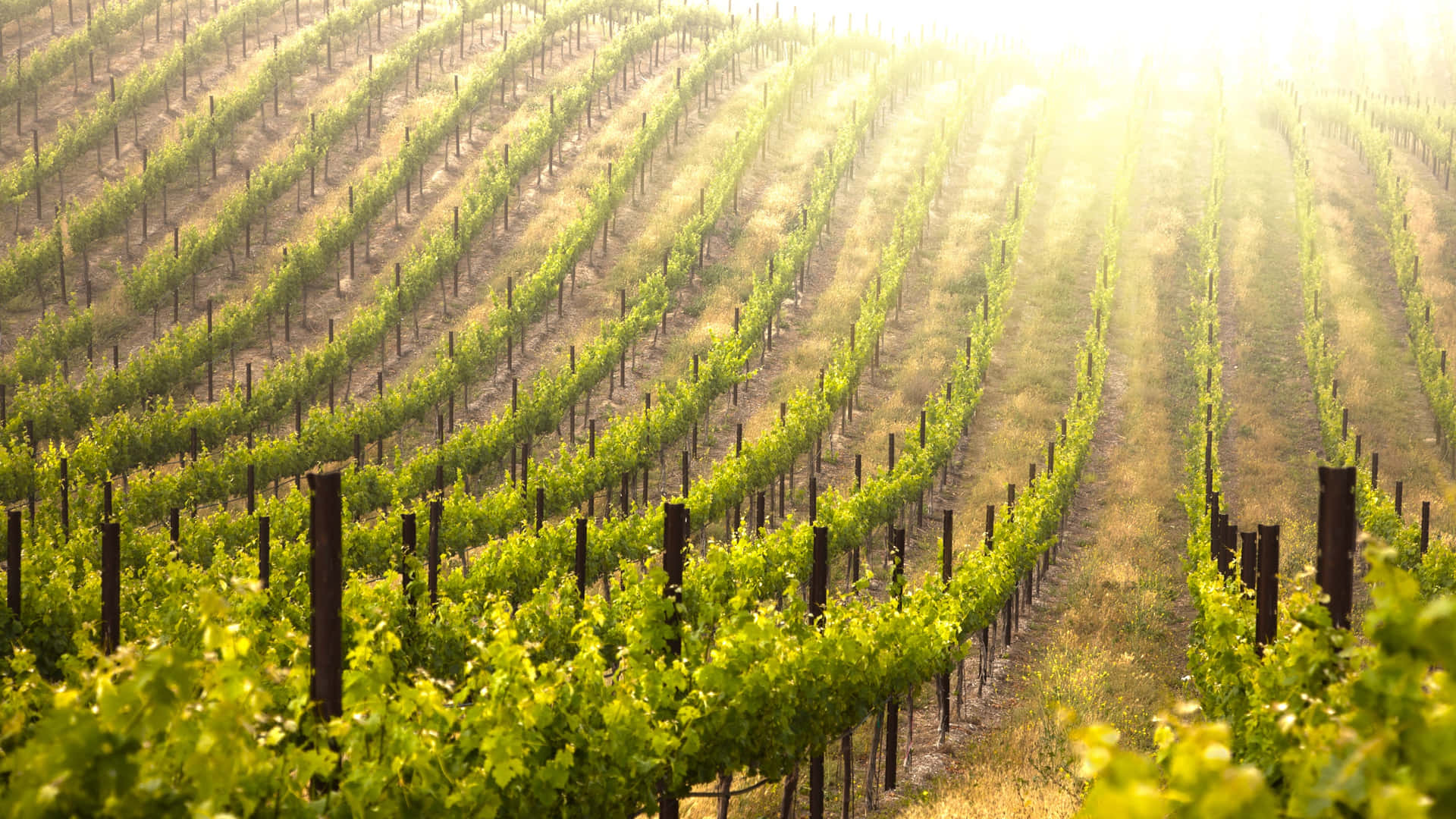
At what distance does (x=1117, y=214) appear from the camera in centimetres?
4000

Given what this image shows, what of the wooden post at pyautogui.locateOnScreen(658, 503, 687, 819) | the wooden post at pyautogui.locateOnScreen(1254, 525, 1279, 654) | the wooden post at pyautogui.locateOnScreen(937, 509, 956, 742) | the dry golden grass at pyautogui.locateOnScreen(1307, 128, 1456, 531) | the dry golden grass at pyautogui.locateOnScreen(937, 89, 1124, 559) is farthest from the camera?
the dry golden grass at pyautogui.locateOnScreen(1307, 128, 1456, 531)

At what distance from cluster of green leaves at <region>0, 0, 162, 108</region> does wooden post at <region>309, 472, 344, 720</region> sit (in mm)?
43243

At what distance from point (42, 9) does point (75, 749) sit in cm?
5398

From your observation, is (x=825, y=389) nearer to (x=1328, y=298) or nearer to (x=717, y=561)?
(x=717, y=561)

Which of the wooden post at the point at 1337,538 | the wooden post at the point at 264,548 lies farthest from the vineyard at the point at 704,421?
the wooden post at the point at 264,548

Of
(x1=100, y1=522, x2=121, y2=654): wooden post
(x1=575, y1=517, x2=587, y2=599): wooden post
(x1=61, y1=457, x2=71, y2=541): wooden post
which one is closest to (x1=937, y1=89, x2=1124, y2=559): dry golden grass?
(x1=575, y1=517, x2=587, y2=599): wooden post

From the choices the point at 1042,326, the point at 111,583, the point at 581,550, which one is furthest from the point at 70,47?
the point at 111,583

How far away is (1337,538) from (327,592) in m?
5.31

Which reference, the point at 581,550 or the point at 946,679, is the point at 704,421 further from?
the point at 581,550

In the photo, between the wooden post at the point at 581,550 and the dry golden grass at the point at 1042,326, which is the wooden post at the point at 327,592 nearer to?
the wooden post at the point at 581,550

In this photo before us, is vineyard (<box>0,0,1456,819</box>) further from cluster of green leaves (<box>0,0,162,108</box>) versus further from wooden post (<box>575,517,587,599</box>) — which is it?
cluster of green leaves (<box>0,0,162,108</box>)

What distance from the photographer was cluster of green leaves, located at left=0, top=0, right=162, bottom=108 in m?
39.8

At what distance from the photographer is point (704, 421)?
91.6ft

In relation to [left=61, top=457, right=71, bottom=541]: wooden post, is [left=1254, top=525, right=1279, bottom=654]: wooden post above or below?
above
